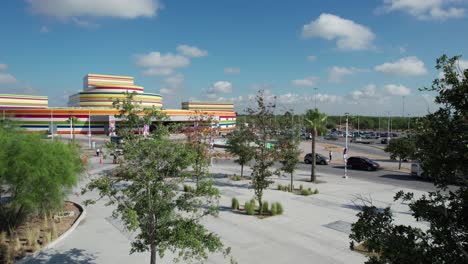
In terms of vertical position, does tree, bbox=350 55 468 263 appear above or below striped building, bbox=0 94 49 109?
below

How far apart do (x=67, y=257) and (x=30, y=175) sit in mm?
3485

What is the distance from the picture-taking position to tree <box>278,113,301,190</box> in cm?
2173

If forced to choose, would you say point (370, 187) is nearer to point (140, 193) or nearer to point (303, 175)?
point (303, 175)

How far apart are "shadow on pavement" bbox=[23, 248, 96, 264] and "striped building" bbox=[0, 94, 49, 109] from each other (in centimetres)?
8822

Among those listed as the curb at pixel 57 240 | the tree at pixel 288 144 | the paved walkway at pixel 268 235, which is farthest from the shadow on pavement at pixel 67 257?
the tree at pixel 288 144

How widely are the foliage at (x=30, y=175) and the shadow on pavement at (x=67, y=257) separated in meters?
2.53

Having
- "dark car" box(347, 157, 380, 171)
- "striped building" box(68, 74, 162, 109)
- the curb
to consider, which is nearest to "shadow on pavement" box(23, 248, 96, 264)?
the curb

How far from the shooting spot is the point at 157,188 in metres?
8.75

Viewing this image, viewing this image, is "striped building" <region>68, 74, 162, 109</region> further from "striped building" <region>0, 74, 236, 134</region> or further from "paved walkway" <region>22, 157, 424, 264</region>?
"paved walkway" <region>22, 157, 424, 264</region>

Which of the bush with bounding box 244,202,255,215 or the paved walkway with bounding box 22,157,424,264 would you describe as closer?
the paved walkway with bounding box 22,157,424,264

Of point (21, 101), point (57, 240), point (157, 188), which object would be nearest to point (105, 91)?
point (21, 101)

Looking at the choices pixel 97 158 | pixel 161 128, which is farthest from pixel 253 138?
pixel 97 158

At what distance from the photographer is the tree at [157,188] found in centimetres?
852

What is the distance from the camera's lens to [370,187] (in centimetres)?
2523
